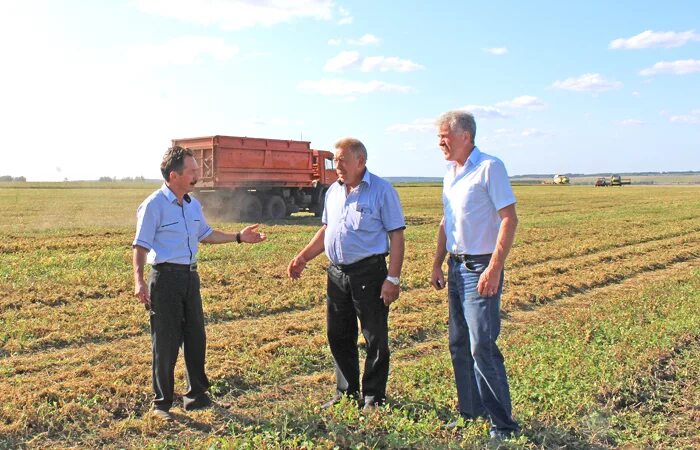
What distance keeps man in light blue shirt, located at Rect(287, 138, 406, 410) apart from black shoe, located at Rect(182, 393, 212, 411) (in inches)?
36.6

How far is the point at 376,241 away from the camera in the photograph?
15.2 ft

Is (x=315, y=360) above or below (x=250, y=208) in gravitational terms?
below

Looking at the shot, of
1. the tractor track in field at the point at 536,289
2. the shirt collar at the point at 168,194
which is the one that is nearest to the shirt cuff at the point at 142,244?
the shirt collar at the point at 168,194

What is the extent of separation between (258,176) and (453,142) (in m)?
18.2

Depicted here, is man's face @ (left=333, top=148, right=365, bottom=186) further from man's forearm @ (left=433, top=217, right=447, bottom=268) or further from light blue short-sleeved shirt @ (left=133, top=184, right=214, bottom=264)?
light blue short-sleeved shirt @ (left=133, top=184, right=214, bottom=264)

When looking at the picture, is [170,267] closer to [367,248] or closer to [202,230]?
[202,230]

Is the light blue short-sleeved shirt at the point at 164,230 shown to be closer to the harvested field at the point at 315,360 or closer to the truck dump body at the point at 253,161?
the harvested field at the point at 315,360

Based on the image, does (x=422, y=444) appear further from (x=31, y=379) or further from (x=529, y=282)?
(x=529, y=282)

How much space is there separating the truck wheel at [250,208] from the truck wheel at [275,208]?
418mm

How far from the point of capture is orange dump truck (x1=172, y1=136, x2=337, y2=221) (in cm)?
2058

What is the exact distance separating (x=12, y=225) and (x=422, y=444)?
19.5 metres

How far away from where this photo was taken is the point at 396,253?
459 cm

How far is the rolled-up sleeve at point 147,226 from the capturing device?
446 cm

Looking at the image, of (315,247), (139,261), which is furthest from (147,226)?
(315,247)
